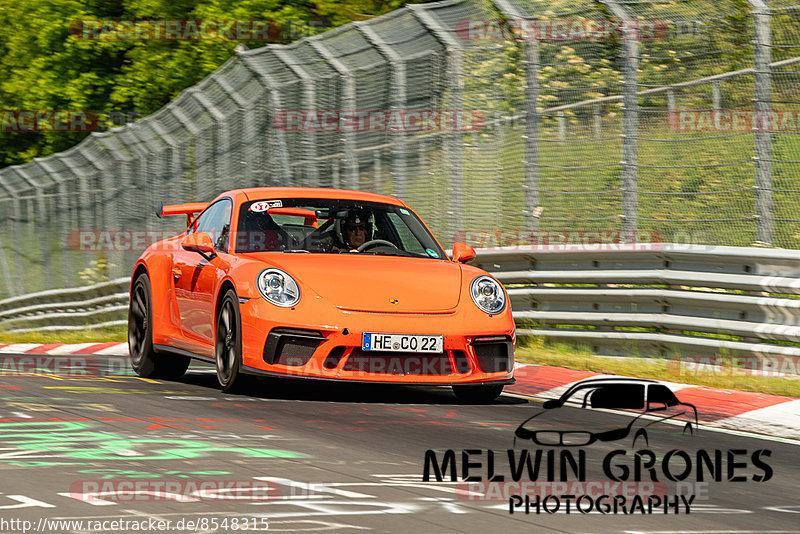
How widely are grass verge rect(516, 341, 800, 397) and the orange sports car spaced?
1.74m

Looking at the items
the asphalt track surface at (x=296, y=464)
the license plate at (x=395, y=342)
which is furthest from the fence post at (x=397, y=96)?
the license plate at (x=395, y=342)

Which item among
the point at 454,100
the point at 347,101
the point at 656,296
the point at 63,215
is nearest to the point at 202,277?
the point at 656,296

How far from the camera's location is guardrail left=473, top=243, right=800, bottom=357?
9805 mm

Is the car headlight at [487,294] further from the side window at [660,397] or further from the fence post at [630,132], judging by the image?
the fence post at [630,132]

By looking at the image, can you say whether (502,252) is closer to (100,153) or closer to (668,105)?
(668,105)

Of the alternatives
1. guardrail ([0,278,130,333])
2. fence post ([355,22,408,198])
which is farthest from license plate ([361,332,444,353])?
guardrail ([0,278,130,333])

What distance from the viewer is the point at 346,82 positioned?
14711mm

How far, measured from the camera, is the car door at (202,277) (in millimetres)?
9164


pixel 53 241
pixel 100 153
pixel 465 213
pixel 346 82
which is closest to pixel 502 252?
pixel 465 213

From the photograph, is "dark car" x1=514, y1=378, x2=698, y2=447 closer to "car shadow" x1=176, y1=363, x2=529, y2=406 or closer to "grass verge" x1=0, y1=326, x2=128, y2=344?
"car shadow" x1=176, y1=363, x2=529, y2=406

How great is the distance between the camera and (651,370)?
33.7 ft

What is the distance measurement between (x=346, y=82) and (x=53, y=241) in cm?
1330

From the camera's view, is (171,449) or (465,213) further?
(465,213)

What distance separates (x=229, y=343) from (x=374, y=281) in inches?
40.7
